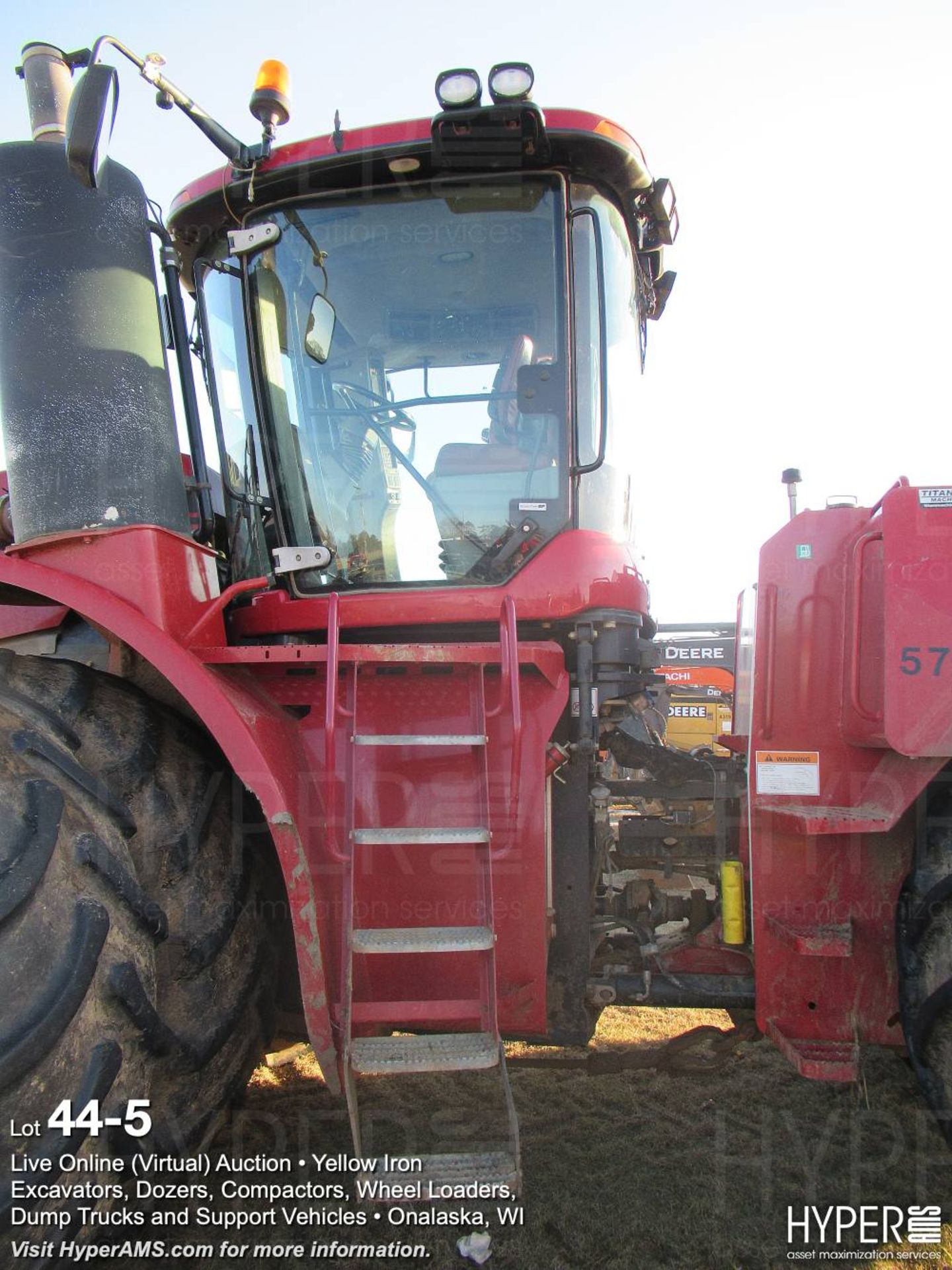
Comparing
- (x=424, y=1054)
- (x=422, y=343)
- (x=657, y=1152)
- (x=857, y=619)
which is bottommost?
(x=657, y=1152)

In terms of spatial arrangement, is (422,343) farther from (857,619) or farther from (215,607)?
(857,619)

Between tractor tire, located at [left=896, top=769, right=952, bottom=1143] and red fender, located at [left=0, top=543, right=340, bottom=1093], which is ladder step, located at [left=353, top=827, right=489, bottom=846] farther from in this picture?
tractor tire, located at [left=896, top=769, right=952, bottom=1143]

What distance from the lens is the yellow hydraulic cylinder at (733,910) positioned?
270 centimetres

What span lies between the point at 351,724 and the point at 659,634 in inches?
362

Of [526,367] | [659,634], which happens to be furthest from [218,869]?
[659,634]

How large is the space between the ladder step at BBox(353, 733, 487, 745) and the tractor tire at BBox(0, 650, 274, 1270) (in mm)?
407

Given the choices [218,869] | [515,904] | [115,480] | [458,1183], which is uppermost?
[115,480]

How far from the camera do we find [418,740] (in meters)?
2.26

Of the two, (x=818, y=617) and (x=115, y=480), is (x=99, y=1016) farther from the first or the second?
(x=818, y=617)

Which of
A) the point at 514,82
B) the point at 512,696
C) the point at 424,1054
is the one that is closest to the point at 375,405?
the point at 514,82

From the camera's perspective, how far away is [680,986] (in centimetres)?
261

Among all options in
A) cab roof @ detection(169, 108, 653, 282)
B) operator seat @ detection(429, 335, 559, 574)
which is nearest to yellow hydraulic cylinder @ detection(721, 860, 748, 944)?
Result: operator seat @ detection(429, 335, 559, 574)

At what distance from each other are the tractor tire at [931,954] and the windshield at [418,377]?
1369mm

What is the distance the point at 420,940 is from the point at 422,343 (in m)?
1.84
